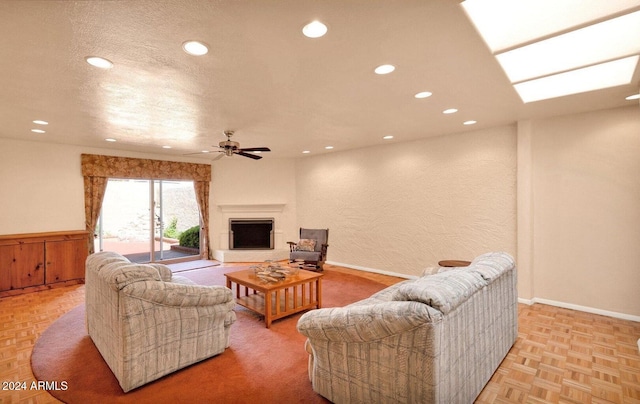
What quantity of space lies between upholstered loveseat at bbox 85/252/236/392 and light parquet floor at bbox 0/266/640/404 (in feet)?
1.75

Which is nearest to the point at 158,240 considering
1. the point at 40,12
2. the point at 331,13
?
the point at 40,12

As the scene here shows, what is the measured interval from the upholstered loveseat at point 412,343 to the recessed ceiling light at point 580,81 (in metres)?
2.05

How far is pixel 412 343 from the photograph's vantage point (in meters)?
1.62

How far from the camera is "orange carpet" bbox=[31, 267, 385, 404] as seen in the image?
6.98 ft

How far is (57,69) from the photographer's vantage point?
2.33m

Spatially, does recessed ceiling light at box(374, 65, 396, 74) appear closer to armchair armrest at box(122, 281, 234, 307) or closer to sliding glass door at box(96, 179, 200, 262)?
armchair armrest at box(122, 281, 234, 307)

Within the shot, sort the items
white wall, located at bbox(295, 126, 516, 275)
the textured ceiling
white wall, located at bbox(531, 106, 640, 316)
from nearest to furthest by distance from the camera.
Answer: the textured ceiling, white wall, located at bbox(531, 106, 640, 316), white wall, located at bbox(295, 126, 516, 275)

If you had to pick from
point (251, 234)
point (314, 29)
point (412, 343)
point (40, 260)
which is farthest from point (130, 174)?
point (412, 343)

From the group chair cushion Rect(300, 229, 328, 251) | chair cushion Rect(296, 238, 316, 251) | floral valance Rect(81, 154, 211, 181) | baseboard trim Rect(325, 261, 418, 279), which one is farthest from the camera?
chair cushion Rect(300, 229, 328, 251)

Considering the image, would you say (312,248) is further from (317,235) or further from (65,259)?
(65,259)

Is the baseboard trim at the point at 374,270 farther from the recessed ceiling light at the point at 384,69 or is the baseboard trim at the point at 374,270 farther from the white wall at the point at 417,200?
the recessed ceiling light at the point at 384,69

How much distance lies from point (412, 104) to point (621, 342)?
3168mm

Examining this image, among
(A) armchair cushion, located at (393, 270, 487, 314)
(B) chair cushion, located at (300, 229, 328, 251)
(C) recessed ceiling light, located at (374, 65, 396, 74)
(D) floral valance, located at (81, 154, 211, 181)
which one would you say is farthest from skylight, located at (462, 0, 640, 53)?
(D) floral valance, located at (81, 154, 211, 181)

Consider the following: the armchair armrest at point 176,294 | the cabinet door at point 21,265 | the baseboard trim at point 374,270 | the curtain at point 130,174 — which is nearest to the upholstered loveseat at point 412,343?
the armchair armrest at point 176,294
